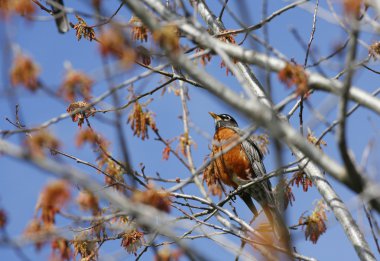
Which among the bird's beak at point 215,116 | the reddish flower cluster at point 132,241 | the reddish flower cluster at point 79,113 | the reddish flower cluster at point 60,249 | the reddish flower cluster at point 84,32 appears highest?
the bird's beak at point 215,116

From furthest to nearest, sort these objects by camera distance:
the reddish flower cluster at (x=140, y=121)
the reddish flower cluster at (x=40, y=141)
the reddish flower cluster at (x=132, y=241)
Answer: the reddish flower cluster at (x=132, y=241)
the reddish flower cluster at (x=140, y=121)
the reddish flower cluster at (x=40, y=141)

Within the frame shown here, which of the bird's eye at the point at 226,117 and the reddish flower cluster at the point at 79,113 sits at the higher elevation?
the bird's eye at the point at 226,117

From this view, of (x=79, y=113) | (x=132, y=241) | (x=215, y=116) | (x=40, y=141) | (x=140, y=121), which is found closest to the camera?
(x=40, y=141)

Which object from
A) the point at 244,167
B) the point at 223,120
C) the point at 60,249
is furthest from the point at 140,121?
the point at 223,120

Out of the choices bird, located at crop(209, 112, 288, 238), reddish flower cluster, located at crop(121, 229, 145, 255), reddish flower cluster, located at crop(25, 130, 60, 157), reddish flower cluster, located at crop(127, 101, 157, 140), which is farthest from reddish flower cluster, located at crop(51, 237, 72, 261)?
bird, located at crop(209, 112, 288, 238)

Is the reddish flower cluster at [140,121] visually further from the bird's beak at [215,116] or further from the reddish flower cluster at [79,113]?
the bird's beak at [215,116]

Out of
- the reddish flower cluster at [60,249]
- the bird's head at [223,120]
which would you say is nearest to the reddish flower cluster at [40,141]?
the reddish flower cluster at [60,249]

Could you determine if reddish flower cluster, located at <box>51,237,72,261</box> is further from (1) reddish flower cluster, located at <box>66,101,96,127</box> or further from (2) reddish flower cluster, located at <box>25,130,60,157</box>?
(1) reddish flower cluster, located at <box>66,101,96,127</box>

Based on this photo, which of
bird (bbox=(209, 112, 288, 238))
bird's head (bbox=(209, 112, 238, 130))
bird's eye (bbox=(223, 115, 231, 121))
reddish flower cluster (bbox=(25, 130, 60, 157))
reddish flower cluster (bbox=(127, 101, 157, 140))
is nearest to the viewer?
reddish flower cluster (bbox=(25, 130, 60, 157))

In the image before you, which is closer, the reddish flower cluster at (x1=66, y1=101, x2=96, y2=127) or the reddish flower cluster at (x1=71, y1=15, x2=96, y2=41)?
the reddish flower cluster at (x1=66, y1=101, x2=96, y2=127)

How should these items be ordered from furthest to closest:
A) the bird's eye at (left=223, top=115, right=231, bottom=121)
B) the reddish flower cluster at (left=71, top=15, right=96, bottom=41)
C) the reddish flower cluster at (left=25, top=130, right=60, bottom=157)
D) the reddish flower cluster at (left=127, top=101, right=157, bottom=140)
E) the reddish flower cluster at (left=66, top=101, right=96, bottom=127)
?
the bird's eye at (left=223, top=115, right=231, bottom=121), the reddish flower cluster at (left=71, top=15, right=96, bottom=41), the reddish flower cluster at (left=66, top=101, right=96, bottom=127), the reddish flower cluster at (left=127, top=101, right=157, bottom=140), the reddish flower cluster at (left=25, top=130, right=60, bottom=157)

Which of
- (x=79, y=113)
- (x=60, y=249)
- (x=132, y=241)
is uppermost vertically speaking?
(x=79, y=113)

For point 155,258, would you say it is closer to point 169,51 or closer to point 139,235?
point 169,51

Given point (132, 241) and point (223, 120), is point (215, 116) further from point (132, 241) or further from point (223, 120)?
point (132, 241)
